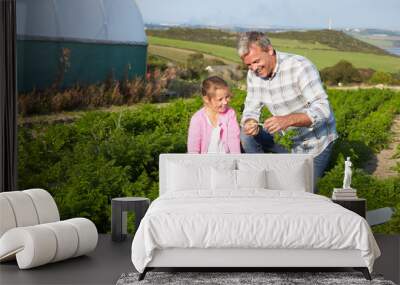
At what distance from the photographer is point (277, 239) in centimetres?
642

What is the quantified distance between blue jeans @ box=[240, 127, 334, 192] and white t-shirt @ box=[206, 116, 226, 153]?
25 centimetres

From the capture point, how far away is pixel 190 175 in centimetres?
839

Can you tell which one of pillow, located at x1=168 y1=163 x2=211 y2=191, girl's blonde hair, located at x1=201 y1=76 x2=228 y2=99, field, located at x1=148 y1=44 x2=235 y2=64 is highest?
field, located at x1=148 y1=44 x2=235 y2=64

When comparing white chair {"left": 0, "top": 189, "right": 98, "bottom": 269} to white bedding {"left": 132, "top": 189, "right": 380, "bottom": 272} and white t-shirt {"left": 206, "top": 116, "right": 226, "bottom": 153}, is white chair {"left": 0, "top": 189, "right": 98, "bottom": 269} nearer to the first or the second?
white bedding {"left": 132, "top": 189, "right": 380, "bottom": 272}

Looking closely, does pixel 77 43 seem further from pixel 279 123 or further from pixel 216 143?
pixel 279 123

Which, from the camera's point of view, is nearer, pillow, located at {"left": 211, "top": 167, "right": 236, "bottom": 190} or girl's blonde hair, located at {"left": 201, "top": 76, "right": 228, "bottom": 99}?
pillow, located at {"left": 211, "top": 167, "right": 236, "bottom": 190}

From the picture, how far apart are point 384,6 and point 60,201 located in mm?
4321

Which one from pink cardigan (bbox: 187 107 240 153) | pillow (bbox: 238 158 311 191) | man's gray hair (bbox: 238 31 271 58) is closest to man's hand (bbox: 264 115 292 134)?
pink cardigan (bbox: 187 107 240 153)

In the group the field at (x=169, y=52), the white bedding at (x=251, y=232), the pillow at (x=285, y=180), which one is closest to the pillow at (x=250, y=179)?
the pillow at (x=285, y=180)

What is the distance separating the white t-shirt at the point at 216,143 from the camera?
915 centimetres

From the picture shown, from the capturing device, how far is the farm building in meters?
9.48

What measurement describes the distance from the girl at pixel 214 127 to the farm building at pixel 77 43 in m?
0.92

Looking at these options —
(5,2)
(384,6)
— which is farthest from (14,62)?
(384,6)

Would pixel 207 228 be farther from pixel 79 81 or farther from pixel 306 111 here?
Answer: pixel 79 81
